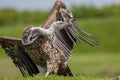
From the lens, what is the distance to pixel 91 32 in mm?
43875

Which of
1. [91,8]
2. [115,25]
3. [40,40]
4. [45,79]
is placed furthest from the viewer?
[91,8]

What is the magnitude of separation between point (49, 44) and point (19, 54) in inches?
30.0

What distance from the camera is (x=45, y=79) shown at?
10.6 metres

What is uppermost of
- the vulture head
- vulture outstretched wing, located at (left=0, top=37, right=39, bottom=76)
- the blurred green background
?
the vulture head

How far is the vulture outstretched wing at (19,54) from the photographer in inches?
467

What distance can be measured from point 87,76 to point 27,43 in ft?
3.95

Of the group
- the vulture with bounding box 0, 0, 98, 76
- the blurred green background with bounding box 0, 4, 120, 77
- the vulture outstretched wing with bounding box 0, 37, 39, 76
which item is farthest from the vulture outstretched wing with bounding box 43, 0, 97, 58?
the blurred green background with bounding box 0, 4, 120, 77

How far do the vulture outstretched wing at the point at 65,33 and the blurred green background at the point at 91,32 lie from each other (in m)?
8.68

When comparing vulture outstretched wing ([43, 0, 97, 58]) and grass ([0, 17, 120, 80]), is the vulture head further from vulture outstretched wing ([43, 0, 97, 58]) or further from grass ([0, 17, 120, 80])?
grass ([0, 17, 120, 80])

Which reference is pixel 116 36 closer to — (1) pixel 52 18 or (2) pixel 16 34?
(2) pixel 16 34

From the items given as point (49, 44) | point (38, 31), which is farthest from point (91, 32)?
point (38, 31)

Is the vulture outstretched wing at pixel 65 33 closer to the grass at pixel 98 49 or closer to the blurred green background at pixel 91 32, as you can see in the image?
the blurred green background at pixel 91 32

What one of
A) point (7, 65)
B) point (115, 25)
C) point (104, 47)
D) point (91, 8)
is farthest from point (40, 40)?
point (91, 8)

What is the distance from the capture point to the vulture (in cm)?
1138
